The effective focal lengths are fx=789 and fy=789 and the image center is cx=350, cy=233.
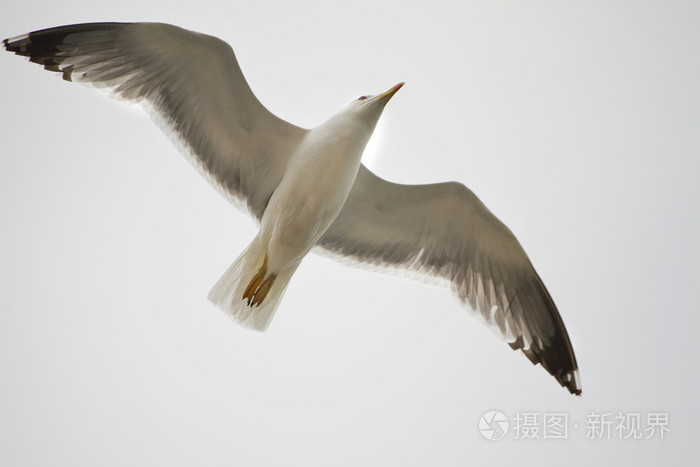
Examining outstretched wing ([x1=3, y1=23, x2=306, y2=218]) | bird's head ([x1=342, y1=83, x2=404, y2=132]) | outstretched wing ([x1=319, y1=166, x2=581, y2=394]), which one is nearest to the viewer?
outstretched wing ([x1=3, y1=23, x2=306, y2=218])

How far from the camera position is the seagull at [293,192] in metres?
4.54

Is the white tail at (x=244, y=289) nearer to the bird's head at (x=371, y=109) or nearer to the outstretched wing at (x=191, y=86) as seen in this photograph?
the outstretched wing at (x=191, y=86)

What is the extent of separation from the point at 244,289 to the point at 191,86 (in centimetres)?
125

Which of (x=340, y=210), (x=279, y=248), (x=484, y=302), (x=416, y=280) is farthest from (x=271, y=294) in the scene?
(x=484, y=302)

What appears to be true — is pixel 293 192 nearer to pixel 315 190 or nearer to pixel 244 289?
pixel 315 190

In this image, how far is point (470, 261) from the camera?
5.29 m

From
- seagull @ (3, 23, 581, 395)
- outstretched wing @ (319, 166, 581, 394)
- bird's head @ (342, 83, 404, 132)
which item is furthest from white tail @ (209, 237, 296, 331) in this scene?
bird's head @ (342, 83, 404, 132)

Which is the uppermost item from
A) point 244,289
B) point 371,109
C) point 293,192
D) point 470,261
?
point 371,109

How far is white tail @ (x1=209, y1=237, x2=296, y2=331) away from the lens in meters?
4.71

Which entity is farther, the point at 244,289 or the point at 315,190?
the point at 244,289

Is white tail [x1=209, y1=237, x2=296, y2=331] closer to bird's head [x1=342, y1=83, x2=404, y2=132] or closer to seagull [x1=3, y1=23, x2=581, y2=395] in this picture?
seagull [x1=3, y1=23, x2=581, y2=395]

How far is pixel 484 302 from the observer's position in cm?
528

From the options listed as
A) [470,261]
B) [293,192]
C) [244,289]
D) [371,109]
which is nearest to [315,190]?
[293,192]

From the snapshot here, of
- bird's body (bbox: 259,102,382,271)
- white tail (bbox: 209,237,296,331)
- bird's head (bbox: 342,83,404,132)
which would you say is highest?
bird's head (bbox: 342,83,404,132)
